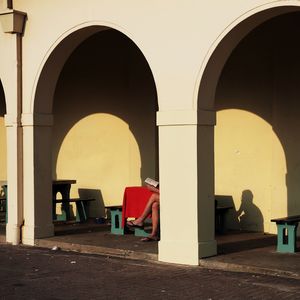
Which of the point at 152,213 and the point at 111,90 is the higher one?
the point at 111,90

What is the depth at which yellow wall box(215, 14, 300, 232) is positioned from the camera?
11375 mm

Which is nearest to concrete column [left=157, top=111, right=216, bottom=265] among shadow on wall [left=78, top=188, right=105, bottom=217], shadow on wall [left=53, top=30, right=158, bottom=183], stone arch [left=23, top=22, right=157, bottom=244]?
stone arch [left=23, top=22, right=157, bottom=244]

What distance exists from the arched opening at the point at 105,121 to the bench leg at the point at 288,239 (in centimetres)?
404

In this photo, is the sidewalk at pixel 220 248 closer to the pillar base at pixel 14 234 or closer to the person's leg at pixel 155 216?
the person's leg at pixel 155 216

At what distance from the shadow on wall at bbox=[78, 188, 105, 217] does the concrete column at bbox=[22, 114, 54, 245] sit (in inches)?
108

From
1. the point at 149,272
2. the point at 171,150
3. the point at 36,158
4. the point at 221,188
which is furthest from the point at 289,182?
the point at 36,158

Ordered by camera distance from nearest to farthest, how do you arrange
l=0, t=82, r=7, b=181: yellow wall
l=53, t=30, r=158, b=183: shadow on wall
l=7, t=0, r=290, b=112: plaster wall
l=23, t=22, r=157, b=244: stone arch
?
1. l=7, t=0, r=290, b=112: plaster wall
2. l=23, t=22, r=157, b=244: stone arch
3. l=53, t=30, r=158, b=183: shadow on wall
4. l=0, t=82, r=7, b=181: yellow wall

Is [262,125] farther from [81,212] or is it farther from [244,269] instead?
[81,212]

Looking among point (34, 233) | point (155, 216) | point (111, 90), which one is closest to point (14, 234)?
point (34, 233)

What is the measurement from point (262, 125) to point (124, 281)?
15.5 ft

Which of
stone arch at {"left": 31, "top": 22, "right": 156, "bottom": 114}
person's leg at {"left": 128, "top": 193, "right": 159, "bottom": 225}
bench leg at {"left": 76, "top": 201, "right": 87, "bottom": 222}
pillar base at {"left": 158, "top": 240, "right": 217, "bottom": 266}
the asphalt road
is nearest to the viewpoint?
the asphalt road

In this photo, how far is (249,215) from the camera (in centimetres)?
1191

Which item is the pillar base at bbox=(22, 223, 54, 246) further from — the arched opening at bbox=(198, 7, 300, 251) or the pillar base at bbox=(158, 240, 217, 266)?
the arched opening at bbox=(198, 7, 300, 251)

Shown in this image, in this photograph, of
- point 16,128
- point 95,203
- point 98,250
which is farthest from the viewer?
point 95,203
